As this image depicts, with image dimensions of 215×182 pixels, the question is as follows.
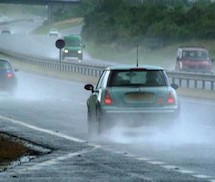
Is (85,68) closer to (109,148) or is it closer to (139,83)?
(139,83)

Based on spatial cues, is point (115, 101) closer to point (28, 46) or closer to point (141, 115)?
point (141, 115)

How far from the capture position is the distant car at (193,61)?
206 feet

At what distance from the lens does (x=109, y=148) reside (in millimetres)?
20438

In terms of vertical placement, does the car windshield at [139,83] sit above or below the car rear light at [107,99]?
above

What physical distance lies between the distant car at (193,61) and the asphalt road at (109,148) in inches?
1041

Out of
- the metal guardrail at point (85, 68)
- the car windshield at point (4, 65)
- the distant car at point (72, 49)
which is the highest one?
the car windshield at point (4, 65)

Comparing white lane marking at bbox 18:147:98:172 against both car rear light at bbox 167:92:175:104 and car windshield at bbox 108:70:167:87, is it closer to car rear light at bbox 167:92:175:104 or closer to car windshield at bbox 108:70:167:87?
car rear light at bbox 167:92:175:104

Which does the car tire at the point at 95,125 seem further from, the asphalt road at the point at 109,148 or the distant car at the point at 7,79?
the distant car at the point at 7,79

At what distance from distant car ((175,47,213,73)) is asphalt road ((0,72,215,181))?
26.4 m

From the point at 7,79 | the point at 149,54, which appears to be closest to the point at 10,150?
the point at 7,79

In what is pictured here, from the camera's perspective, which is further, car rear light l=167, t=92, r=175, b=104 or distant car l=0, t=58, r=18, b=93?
distant car l=0, t=58, r=18, b=93

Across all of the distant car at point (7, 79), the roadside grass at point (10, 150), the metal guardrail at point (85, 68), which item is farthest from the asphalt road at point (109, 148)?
the metal guardrail at point (85, 68)

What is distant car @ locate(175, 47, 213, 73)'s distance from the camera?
6284cm

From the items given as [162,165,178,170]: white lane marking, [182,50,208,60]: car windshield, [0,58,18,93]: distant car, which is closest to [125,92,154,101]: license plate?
[162,165,178,170]: white lane marking
